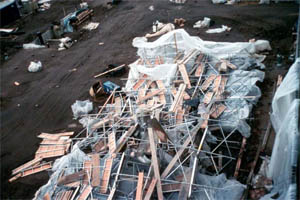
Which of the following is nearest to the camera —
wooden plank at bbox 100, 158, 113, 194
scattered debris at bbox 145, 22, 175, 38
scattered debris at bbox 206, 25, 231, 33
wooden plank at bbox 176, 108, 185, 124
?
wooden plank at bbox 100, 158, 113, 194

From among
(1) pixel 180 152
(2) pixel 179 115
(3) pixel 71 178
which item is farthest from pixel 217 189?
(3) pixel 71 178

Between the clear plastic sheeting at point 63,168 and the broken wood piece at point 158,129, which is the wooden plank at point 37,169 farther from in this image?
the broken wood piece at point 158,129

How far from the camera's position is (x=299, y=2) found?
16.9 metres

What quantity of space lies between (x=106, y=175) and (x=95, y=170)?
366 mm

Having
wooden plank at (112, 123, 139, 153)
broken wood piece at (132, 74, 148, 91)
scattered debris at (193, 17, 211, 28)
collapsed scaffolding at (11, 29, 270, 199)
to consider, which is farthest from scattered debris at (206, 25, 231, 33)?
wooden plank at (112, 123, 139, 153)

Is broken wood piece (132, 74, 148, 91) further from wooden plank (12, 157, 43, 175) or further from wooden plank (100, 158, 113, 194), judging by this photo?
wooden plank (12, 157, 43, 175)

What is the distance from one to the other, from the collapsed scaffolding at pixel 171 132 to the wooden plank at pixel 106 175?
3 cm

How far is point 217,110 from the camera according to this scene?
9258 millimetres

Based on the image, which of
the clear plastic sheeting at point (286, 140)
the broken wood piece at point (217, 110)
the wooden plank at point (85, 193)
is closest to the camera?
the clear plastic sheeting at point (286, 140)

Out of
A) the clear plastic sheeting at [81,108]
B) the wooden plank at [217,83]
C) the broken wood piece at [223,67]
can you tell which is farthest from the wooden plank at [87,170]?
the broken wood piece at [223,67]

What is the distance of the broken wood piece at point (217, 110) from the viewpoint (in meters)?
9.09

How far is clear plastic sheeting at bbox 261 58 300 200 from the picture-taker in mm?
5723

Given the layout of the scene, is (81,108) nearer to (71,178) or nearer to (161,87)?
(161,87)

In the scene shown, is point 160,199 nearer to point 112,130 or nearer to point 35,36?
point 112,130
